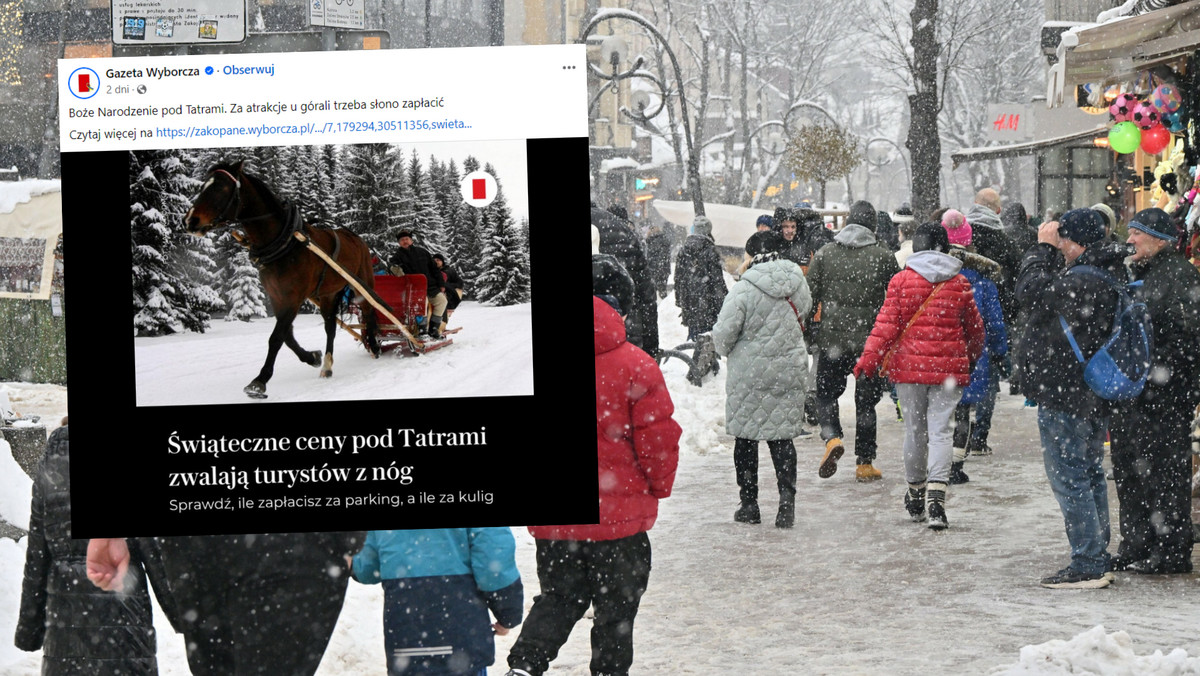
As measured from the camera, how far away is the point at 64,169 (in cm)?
312

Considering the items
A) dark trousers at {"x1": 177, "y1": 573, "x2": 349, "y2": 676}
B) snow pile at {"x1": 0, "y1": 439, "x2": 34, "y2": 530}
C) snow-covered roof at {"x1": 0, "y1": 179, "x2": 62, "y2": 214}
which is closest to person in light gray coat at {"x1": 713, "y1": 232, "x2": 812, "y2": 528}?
snow pile at {"x1": 0, "y1": 439, "x2": 34, "y2": 530}

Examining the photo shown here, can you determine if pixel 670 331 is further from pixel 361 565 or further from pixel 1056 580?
pixel 361 565

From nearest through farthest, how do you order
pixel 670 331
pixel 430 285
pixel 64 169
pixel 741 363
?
pixel 64 169 → pixel 430 285 → pixel 741 363 → pixel 670 331

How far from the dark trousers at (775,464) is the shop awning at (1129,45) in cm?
344

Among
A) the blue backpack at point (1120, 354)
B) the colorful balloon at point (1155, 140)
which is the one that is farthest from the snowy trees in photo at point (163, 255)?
the colorful balloon at point (1155, 140)

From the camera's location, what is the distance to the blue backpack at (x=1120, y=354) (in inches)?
262

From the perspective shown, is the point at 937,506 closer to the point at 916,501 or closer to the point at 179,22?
the point at 916,501

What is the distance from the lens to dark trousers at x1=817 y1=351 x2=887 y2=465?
9.70 metres

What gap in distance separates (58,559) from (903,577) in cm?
459

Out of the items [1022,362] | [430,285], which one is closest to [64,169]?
[430,285]

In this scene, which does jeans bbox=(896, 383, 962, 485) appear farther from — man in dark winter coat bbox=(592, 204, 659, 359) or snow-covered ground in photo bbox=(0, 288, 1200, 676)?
man in dark winter coat bbox=(592, 204, 659, 359)

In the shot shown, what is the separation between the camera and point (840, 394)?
1000cm

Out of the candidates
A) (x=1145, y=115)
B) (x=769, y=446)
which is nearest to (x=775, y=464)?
(x=769, y=446)

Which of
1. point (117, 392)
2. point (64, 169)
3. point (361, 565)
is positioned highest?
point (64, 169)
